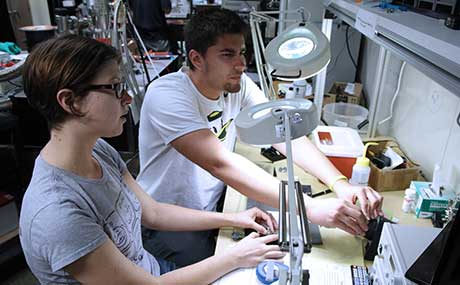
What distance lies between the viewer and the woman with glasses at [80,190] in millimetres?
781

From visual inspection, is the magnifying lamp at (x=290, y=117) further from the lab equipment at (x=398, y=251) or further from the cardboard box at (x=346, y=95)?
the cardboard box at (x=346, y=95)

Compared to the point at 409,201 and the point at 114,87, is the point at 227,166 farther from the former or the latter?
the point at 409,201

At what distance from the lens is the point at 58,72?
2.72ft

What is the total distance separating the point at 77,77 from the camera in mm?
838

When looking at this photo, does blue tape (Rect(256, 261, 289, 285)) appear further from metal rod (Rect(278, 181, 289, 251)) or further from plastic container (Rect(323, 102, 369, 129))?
plastic container (Rect(323, 102, 369, 129))

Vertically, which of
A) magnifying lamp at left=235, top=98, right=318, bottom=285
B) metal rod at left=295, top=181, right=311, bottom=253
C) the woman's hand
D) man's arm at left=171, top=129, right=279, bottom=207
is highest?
magnifying lamp at left=235, top=98, right=318, bottom=285

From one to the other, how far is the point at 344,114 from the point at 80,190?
1.73 m

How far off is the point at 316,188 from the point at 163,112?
668mm

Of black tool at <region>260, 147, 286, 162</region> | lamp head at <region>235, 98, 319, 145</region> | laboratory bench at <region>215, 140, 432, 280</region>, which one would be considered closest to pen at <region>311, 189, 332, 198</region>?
laboratory bench at <region>215, 140, 432, 280</region>

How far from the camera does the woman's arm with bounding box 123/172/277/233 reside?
3.82 feet

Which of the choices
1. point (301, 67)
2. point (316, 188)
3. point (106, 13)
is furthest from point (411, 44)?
point (106, 13)

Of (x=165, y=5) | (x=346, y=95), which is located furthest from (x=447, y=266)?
(x=165, y=5)

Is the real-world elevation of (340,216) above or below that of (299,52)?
below

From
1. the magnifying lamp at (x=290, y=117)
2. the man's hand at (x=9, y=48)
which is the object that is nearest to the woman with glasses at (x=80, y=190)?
the magnifying lamp at (x=290, y=117)
